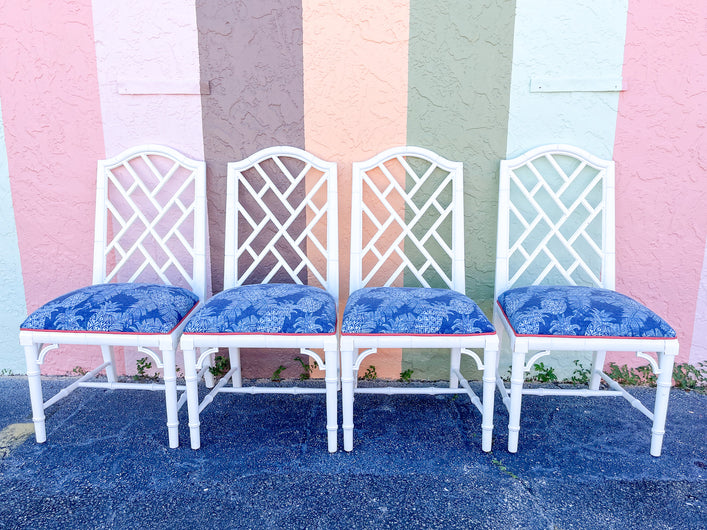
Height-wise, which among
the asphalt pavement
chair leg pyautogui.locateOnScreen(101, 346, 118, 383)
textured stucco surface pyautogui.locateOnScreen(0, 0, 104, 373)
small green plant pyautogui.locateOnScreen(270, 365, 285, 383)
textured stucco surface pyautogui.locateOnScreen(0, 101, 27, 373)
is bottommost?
the asphalt pavement

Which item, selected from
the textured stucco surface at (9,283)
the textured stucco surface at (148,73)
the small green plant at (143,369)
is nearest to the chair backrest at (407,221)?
the textured stucco surface at (148,73)

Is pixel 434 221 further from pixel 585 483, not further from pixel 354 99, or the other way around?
pixel 585 483

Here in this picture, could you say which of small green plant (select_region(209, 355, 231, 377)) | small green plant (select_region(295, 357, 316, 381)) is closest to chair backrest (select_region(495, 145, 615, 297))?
small green plant (select_region(295, 357, 316, 381))

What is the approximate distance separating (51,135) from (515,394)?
→ 231 centimetres

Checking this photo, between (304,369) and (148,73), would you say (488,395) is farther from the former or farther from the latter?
(148,73)

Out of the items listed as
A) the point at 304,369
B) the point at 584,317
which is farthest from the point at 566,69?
the point at 304,369

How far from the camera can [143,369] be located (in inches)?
91.2

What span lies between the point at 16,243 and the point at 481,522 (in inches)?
92.8

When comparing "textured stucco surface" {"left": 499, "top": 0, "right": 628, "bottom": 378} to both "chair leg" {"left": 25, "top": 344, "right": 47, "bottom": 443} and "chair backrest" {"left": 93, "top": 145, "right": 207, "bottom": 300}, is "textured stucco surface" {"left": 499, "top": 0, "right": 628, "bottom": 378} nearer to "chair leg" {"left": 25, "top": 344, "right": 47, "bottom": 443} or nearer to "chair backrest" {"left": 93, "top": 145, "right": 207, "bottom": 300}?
"chair backrest" {"left": 93, "top": 145, "right": 207, "bottom": 300}

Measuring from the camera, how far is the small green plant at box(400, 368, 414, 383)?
228 cm

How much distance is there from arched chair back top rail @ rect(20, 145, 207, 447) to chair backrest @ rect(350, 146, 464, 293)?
716mm

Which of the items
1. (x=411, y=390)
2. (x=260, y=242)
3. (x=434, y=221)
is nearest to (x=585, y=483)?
(x=411, y=390)

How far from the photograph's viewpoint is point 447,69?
80.4 inches

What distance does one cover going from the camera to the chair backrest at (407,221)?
2014 millimetres
